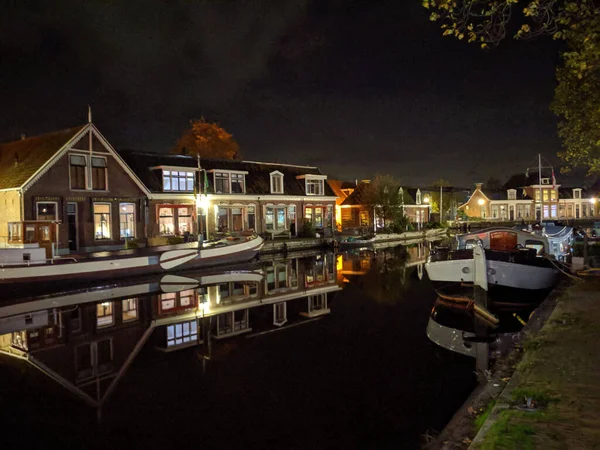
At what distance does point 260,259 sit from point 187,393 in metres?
27.1

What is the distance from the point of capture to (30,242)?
23281 mm

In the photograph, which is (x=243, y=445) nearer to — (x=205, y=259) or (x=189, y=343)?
(x=189, y=343)

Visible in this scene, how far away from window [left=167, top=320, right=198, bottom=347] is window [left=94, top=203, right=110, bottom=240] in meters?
19.8

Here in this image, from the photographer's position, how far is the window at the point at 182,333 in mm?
14335

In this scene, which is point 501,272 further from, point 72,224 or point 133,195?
point 72,224

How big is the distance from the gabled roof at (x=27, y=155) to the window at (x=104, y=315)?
14.3 metres

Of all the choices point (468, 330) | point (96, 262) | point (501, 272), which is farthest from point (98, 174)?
point (468, 330)

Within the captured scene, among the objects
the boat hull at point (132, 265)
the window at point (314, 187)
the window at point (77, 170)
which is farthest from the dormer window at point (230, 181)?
the window at point (77, 170)

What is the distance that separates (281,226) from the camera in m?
48.1

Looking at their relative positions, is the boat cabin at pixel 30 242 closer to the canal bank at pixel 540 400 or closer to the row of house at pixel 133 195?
the row of house at pixel 133 195

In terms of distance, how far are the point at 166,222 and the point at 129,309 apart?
67.9 feet

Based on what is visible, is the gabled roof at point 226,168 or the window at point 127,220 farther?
the gabled roof at point 226,168

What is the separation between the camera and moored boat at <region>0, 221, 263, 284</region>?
21750 millimetres

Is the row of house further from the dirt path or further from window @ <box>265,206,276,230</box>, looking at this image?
the dirt path
